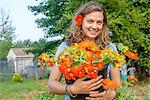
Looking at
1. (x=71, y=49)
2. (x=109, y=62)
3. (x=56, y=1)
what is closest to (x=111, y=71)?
(x=109, y=62)

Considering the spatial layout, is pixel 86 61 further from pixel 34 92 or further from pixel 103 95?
pixel 34 92

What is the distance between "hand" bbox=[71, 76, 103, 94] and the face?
9.8 inches

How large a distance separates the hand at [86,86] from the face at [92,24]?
0.25m

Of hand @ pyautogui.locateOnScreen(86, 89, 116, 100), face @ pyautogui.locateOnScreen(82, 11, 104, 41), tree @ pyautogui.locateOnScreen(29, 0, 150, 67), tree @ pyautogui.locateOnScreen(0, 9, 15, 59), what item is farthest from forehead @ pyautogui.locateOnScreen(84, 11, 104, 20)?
tree @ pyautogui.locateOnScreen(0, 9, 15, 59)

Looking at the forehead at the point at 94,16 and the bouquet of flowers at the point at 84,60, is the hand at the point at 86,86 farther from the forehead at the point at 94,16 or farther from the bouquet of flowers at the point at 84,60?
the forehead at the point at 94,16

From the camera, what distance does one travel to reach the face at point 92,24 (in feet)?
6.73

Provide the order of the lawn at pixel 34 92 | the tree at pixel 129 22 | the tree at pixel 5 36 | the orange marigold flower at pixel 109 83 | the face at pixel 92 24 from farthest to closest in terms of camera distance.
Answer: the tree at pixel 5 36, the tree at pixel 129 22, the lawn at pixel 34 92, the face at pixel 92 24, the orange marigold flower at pixel 109 83

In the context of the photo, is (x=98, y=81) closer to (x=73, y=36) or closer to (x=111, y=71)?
(x=111, y=71)

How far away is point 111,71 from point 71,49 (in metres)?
0.24

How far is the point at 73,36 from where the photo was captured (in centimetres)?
210

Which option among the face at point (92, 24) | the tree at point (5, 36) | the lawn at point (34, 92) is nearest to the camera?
the face at point (92, 24)

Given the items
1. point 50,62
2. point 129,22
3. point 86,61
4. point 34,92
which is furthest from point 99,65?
point 129,22

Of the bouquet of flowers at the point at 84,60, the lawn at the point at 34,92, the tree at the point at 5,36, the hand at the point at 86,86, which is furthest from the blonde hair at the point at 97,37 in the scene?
the tree at the point at 5,36

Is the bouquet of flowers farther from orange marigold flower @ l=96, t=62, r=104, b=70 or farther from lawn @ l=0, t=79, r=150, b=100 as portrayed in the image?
lawn @ l=0, t=79, r=150, b=100
